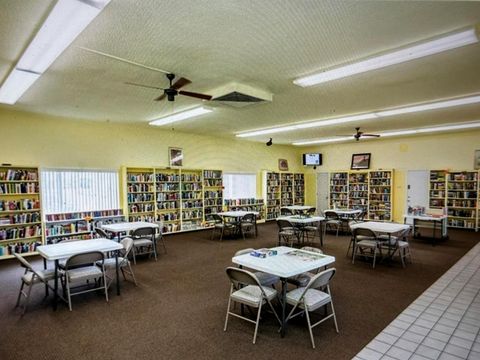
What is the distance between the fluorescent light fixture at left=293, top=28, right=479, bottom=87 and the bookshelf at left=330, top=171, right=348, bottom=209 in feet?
28.9

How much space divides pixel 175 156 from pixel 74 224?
3680mm

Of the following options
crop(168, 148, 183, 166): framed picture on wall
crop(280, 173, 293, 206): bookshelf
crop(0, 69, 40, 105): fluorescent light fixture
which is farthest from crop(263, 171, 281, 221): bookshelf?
crop(0, 69, 40, 105): fluorescent light fixture

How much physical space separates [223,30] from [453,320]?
14.8ft

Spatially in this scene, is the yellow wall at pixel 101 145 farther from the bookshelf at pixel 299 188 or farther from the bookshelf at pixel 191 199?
the bookshelf at pixel 299 188

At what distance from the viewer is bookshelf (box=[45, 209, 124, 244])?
23.4 feet

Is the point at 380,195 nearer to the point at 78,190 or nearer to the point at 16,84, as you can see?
the point at 78,190

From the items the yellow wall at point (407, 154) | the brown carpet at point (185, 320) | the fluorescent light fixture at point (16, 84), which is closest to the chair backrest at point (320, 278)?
the brown carpet at point (185, 320)

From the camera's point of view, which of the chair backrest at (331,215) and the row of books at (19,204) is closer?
the row of books at (19,204)

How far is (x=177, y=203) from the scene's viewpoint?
9547 millimetres

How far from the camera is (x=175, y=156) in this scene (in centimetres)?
970

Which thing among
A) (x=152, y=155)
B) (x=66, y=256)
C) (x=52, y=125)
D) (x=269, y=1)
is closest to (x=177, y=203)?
(x=152, y=155)

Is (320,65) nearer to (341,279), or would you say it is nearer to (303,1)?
(303,1)

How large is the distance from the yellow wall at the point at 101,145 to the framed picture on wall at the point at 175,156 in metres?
0.14

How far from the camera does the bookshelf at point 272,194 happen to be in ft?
40.2
